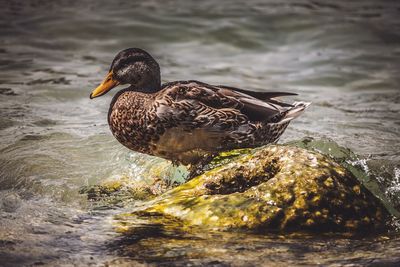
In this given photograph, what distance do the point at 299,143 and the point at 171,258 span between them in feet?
11.2

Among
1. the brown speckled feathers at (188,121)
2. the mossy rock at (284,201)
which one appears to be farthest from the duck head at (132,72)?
the mossy rock at (284,201)

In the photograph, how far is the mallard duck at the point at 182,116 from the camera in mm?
5211

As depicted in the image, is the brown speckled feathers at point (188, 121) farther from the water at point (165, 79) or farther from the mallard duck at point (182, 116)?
the water at point (165, 79)

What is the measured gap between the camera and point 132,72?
5656 millimetres

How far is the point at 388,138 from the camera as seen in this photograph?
7453 millimetres

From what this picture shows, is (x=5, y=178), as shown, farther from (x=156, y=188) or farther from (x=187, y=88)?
(x=187, y=88)

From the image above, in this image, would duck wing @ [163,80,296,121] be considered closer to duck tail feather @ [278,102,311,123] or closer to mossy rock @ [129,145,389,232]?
duck tail feather @ [278,102,311,123]

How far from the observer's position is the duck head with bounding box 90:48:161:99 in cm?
563

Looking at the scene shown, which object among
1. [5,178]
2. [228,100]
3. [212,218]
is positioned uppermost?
[228,100]

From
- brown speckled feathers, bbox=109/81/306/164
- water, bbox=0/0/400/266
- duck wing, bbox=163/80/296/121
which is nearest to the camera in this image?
water, bbox=0/0/400/266

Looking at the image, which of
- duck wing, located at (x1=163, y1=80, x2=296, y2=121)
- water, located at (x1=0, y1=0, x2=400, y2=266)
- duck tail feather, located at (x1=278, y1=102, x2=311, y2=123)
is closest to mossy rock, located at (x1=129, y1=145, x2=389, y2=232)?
water, located at (x1=0, y1=0, x2=400, y2=266)

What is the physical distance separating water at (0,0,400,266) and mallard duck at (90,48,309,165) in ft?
1.87

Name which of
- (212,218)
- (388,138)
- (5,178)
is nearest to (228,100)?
(212,218)

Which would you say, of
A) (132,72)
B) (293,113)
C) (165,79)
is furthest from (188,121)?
(165,79)
